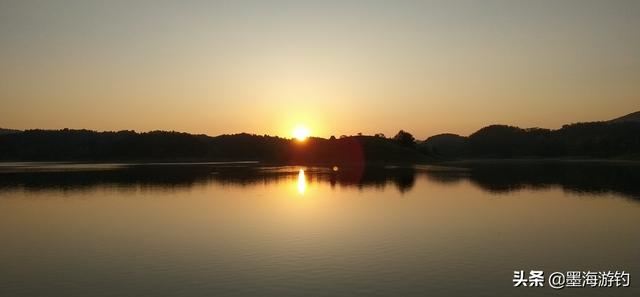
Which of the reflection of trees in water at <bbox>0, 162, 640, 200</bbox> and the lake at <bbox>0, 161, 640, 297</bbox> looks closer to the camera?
the lake at <bbox>0, 161, 640, 297</bbox>

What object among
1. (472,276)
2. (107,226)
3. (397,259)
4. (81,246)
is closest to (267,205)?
(107,226)

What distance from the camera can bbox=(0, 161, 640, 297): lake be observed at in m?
22.1

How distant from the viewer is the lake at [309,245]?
869 inches

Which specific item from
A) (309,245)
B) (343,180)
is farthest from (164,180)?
(309,245)

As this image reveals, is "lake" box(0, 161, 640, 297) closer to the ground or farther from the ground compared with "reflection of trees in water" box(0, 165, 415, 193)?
closer to the ground

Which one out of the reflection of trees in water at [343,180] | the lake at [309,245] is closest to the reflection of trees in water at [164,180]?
the reflection of trees in water at [343,180]

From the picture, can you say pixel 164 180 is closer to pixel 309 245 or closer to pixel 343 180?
pixel 343 180

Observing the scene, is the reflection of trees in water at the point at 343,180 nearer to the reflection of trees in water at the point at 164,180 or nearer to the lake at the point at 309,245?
the reflection of trees in water at the point at 164,180

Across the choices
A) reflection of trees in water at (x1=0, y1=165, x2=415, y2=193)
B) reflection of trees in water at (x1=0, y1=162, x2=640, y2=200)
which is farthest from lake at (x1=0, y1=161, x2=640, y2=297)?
reflection of trees in water at (x1=0, y1=165, x2=415, y2=193)

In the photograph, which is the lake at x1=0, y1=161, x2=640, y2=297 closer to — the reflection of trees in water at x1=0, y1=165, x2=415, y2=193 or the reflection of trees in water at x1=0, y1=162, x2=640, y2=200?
the reflection of trees in water at x1=0, y1=162, x2=640, y2=200

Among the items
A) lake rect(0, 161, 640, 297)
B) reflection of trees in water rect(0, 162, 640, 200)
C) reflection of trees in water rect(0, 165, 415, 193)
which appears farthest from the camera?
reflection of trees in water rect(0, 165, 415, 193)

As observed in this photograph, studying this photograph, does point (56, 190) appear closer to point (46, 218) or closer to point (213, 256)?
point (46, 218)

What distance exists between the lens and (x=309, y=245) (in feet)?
102

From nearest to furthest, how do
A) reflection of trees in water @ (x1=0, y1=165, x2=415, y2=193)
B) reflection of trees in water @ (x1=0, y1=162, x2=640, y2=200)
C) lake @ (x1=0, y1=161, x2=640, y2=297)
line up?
lake @ (x1=0, y1=161, x2=640, y2=297)
reflection of trees in water @ (x1=0, y1=162, x2=640, y2=200)
reflection of trees in water @ (x1=0, y1=165, x2=415, y2=193)
